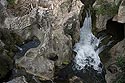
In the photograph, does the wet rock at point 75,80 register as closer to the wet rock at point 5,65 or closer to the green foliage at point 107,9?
the wet rock at point 5,65

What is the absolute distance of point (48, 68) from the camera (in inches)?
818

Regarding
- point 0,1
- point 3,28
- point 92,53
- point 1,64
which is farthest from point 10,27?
point 92,53

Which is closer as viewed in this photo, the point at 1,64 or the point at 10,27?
the point at 1,64

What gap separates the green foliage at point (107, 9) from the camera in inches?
890

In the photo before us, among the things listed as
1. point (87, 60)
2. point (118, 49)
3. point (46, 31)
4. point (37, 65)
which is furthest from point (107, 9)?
point (37, 65)

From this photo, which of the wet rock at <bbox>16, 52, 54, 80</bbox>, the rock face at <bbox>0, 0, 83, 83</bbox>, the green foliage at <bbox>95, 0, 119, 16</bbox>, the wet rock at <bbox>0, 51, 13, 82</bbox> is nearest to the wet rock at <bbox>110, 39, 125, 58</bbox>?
the green foliage at <bbox>95, 0, 119, 16</bbox>

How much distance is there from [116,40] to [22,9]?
9699 mm

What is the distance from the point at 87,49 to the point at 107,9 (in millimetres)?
3786

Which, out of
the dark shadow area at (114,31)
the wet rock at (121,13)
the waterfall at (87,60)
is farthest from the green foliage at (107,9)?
the waterfall at (87,60)

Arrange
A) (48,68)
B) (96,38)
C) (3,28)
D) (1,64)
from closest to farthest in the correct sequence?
(1,64)
(48,68)
(3,28)
(96,38)

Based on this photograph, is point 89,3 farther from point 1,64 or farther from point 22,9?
point 1,64

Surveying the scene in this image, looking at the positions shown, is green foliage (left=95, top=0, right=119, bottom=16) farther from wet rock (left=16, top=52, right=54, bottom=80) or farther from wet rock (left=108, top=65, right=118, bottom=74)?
wet rock (left=16, top=52, right=54, bottom=80)

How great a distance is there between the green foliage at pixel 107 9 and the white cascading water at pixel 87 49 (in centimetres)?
227

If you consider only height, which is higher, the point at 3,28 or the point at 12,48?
the point at 3,28
